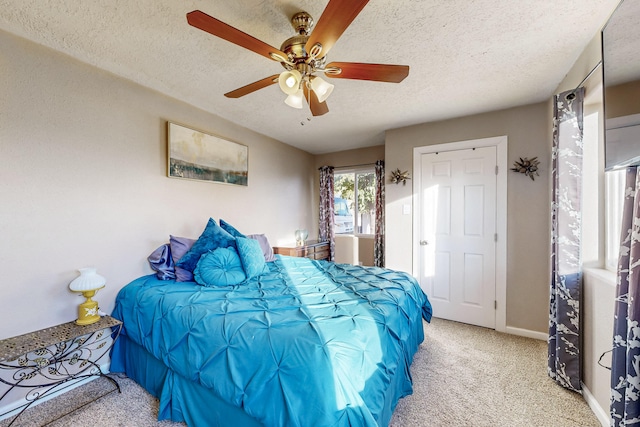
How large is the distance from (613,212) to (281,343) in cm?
227

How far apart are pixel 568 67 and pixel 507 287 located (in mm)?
2204

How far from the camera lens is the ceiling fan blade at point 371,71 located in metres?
1.49

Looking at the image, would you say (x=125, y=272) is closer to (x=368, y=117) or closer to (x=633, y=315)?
(x=368, y=117)

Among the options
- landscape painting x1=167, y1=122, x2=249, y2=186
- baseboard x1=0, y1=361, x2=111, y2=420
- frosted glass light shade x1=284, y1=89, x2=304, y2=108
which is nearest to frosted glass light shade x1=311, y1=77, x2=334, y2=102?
frosted glass light shade x1=284, y1=89, x2=304, y2=108

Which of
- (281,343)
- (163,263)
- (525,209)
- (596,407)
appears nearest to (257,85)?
(281,343)

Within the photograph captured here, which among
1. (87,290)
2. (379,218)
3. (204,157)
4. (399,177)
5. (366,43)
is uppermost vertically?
(366,43)

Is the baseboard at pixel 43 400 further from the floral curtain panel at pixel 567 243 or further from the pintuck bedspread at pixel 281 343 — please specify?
the floral curtain panel at pixel 567 243

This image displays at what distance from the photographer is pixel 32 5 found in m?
1.50

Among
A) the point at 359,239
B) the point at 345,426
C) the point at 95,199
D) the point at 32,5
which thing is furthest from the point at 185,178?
the point at 359,239

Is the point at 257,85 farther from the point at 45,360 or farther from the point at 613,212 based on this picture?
the point at 613,212

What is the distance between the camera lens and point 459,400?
1.84 metres

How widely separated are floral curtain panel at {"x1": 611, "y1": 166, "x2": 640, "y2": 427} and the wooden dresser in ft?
10.4

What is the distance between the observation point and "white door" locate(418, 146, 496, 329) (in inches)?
119

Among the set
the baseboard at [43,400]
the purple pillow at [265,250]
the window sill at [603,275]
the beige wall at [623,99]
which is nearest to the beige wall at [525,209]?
the window sill at [603,275]
